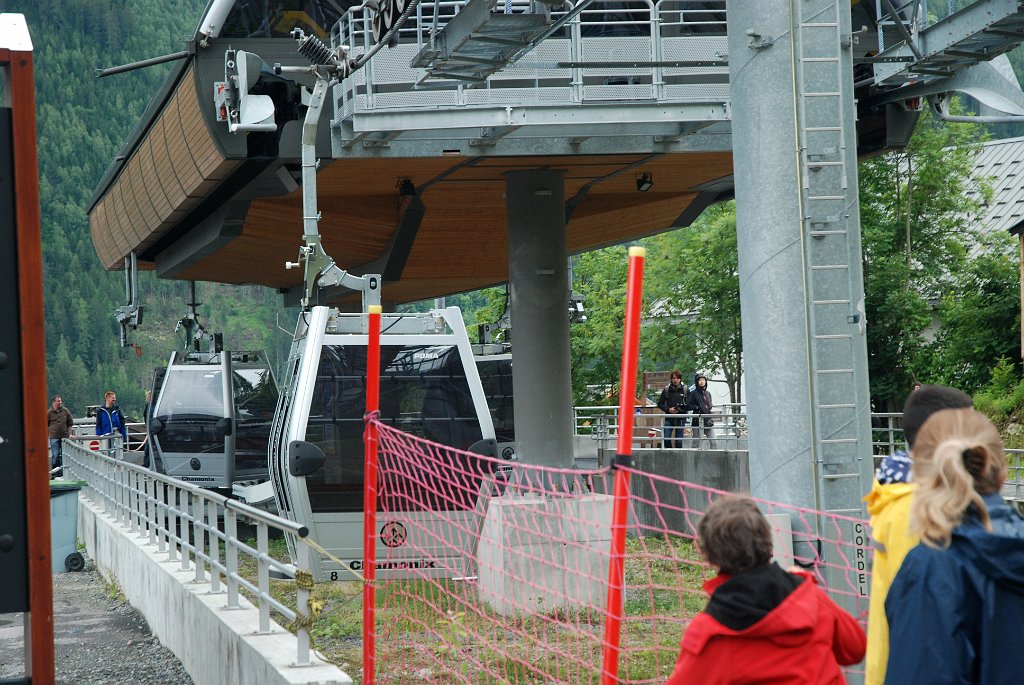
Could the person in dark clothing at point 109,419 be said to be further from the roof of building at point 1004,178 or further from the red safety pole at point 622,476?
the roof of building at point 1004,178

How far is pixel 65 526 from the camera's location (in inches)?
719

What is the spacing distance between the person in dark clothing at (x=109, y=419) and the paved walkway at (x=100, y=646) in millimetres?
15792

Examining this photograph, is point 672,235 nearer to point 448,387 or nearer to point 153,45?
point 448,387

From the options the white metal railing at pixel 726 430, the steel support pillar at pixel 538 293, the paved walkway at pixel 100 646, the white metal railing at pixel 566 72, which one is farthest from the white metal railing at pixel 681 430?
the paved walkway at pixel 100 646

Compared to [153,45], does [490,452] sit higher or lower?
lower

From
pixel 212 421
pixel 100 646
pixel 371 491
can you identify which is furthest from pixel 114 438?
pixel 371 491

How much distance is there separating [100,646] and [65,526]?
7.10 metres

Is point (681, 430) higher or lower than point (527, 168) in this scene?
lower

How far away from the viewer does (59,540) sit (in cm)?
1800

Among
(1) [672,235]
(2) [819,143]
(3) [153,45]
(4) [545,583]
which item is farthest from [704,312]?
(3) [153,45]

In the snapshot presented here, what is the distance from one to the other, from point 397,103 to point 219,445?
10.7 meters

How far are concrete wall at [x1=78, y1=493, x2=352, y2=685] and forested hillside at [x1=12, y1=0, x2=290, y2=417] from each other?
107708mm

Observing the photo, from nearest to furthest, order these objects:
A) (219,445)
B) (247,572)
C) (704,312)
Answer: (247,572) < (219,445) < (704,312)

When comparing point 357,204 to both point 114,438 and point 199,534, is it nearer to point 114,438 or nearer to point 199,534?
point 114,438
